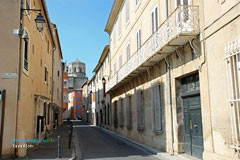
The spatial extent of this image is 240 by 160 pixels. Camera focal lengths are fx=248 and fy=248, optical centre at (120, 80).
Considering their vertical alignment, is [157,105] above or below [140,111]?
above

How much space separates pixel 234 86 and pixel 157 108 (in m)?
6.11

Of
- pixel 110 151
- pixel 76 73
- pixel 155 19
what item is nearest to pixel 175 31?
pixel 155 19

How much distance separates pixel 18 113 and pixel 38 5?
331 inches

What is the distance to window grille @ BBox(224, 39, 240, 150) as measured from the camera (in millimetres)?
6500

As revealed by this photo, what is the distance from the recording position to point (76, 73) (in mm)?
82250

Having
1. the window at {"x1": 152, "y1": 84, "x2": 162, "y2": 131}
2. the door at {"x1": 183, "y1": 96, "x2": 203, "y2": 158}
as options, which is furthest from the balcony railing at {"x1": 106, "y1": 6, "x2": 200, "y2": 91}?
the door at {"x1": 183, "y1": 96, "x2": 203, "y2": 158}

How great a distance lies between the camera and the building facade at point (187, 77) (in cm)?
696

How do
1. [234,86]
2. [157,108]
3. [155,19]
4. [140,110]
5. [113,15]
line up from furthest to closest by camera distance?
[113,15] < [140,110] < [155,19] < [157,108] < [234,86]

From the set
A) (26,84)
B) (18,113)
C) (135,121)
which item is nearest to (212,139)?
(18,113)

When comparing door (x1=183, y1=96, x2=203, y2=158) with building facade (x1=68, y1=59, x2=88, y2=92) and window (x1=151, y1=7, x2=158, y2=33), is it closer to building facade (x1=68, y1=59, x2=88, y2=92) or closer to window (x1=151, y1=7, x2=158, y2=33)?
window (x1=151, y1=7, x2=158, y2=33)

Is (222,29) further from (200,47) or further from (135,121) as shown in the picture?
(135,121)

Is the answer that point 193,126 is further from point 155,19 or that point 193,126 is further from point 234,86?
point 155,19

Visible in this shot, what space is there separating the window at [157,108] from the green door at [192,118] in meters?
2.15

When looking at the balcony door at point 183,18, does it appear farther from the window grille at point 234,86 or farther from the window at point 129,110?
the window at point 129,110
